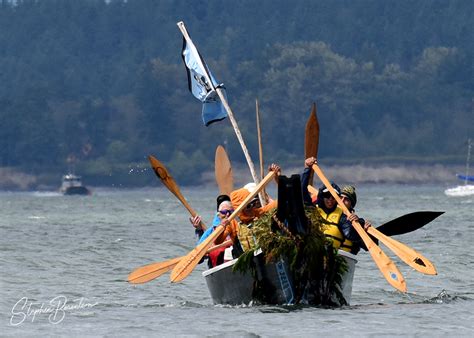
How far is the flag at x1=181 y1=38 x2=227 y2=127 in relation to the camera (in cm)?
3097

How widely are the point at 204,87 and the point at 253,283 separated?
628 centimetres

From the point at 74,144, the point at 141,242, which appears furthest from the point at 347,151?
the point at 141,242

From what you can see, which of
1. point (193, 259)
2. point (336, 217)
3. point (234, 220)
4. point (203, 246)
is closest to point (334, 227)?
point (336, 217)

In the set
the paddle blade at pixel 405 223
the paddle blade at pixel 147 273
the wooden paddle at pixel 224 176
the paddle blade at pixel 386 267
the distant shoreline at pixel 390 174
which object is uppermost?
the wooden paddle at pixel 224 176

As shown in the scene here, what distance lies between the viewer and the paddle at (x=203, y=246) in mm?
25906

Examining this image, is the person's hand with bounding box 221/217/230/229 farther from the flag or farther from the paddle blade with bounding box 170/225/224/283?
the flag

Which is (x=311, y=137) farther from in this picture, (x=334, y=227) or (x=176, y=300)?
(x=176, y=300)

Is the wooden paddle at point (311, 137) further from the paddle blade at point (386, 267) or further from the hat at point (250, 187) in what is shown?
the paddle blade at point (386, 267)

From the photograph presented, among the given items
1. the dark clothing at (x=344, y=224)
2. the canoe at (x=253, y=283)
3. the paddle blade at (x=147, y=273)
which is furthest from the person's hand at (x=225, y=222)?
the paddle blade at (x=147, y=273)

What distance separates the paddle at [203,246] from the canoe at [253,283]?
0.30m

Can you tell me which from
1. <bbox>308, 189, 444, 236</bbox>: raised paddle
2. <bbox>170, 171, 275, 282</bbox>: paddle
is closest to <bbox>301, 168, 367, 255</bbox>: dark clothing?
<bbox>170, 171, 275, 282</bbox>: paddle

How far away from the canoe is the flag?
5.25 meters

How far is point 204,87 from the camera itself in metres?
31.2

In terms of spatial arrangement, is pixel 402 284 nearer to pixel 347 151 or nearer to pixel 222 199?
pixel 222 199
